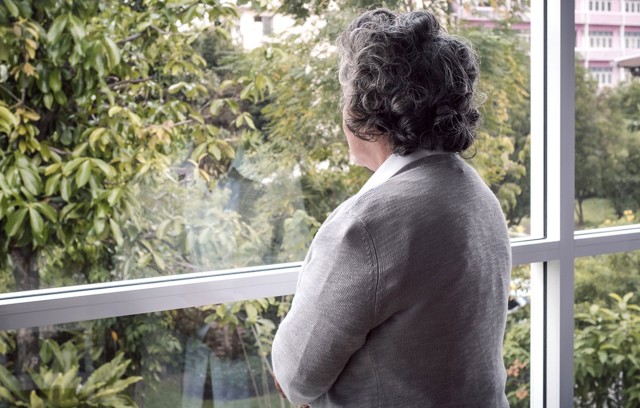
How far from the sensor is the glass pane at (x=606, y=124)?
2.62 m

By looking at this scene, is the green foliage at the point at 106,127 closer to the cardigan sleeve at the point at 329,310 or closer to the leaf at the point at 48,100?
the leaf at the point at 48,100

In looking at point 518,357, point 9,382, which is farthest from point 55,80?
point 518,357

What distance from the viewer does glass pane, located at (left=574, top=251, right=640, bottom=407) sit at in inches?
107

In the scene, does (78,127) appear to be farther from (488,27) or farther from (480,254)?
(488,27)

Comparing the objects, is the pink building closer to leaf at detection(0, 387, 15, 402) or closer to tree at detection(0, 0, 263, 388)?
tree at detection(0, 0, 263, 388)

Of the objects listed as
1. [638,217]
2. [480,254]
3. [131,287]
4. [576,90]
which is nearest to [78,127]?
[131,287]

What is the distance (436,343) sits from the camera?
1.23 metres

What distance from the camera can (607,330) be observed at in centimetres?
280

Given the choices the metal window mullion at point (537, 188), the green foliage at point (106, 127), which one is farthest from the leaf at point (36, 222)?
the metal window mullion at point (537, 188)

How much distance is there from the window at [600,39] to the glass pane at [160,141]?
1.04 m

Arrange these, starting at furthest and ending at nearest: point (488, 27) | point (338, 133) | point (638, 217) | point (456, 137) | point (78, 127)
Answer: point (638, 217)
point (488, 27)
point (338, 133)
point (78, 127)
point (456, 137)

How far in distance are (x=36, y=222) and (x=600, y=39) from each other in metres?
2.07

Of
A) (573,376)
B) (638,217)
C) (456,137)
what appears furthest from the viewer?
(638,217)

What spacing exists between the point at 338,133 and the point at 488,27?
68cm
